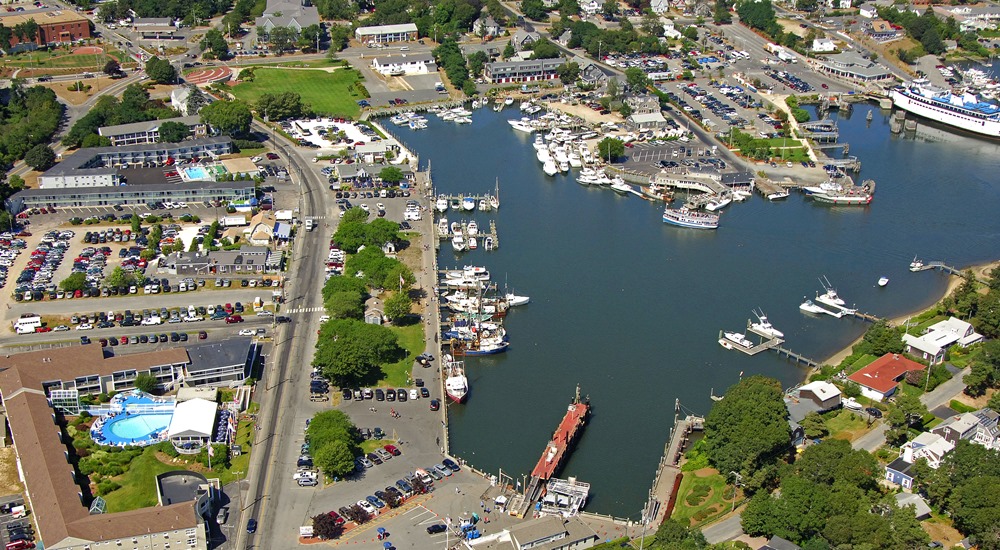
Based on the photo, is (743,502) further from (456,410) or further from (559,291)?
(559,291)

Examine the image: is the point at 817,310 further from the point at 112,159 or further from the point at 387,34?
the point at 387,34

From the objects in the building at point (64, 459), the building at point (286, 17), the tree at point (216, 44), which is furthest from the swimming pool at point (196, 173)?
the building at point (286, 17)

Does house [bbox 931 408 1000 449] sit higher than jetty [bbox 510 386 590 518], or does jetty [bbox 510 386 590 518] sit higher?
house [bbox 931 408 1000 449]

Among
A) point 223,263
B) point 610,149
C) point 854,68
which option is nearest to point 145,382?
point 223,263

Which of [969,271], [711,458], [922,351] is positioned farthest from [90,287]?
[969,271]

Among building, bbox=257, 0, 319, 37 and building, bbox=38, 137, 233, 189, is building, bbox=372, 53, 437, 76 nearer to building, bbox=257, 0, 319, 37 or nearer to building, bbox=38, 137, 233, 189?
building, bbox=257, 0, 319, 37

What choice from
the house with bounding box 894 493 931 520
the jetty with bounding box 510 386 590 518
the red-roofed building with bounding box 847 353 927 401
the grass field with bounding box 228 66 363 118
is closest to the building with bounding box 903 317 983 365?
the red-roofed building with bounding box 847 353 927 401
